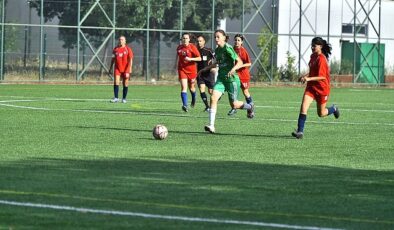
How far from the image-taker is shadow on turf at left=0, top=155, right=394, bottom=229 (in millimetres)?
10062

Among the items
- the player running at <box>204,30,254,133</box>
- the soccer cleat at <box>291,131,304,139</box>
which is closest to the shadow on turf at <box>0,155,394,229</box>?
the soccer cleat at <box>291,131,304,139</box>

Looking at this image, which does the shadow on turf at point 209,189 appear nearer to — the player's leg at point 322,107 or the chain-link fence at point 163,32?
the player's leg at point 322,107

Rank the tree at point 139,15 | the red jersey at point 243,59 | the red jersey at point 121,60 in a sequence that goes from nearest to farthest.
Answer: the red jersey at point 243,59 < the red jersey at point 121,60 < the tree at point 139,15

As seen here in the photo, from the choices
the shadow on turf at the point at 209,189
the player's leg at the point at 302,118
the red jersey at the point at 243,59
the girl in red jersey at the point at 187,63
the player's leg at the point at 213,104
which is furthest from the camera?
the girl in red jersey at the point at 187,63

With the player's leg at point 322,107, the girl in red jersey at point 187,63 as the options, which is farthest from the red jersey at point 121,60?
the player's leg at point 322,107

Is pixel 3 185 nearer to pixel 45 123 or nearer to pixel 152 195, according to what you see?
pixel 152 195

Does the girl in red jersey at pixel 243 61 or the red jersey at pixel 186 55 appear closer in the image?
the girl in red jersey at pixel 243 61

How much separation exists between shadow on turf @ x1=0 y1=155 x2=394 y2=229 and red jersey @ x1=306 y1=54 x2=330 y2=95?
6.47 metres

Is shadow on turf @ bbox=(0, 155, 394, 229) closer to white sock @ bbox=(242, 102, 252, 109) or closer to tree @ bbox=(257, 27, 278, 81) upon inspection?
white sock @ bbox=(242, 102, 252, 109)

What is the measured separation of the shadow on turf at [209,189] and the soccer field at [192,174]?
0.04ft

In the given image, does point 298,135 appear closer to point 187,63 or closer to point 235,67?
point 235,67

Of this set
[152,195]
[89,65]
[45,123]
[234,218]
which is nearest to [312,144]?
[45,123]

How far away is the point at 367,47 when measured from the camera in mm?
63000

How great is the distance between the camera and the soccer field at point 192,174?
976cm
